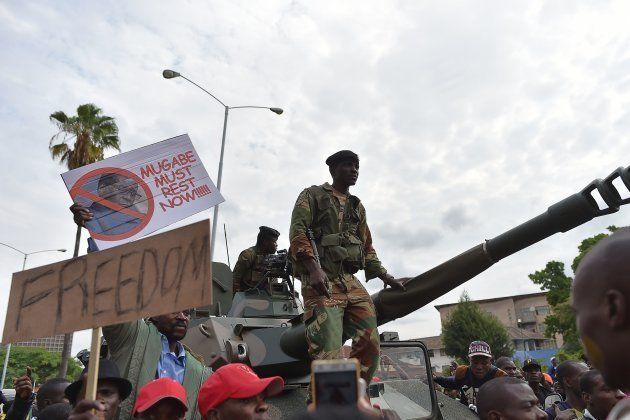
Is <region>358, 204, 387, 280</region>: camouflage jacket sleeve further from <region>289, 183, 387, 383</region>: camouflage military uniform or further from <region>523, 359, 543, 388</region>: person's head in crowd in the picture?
<region>523, 359, 543, 388</region>: person's head in crowd

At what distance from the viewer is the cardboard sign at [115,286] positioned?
7.44 ft

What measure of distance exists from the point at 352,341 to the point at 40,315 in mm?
2142

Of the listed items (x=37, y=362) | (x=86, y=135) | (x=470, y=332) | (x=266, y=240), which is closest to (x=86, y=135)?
(x=86, y=135)

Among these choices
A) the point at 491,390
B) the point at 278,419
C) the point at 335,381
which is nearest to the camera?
the point at 335,381

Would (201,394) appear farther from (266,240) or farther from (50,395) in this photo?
(266,240)

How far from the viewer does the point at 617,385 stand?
125 cm

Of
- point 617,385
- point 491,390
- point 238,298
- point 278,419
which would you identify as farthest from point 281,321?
point 617,385

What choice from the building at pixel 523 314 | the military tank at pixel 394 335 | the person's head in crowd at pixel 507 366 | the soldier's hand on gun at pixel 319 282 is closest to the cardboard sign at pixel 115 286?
the soldier's hand on gun at pixel 319 282

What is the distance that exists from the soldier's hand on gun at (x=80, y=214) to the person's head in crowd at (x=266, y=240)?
11.8ft

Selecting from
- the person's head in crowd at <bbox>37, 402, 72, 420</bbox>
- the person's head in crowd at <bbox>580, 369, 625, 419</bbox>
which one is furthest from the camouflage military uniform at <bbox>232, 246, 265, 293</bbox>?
the person's head in crowd at <bbox>580, 369, 625, 419</bbox>

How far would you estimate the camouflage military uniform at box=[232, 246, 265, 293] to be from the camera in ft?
21.6

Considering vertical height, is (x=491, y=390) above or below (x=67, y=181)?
below

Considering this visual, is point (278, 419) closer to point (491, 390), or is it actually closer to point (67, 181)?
point (491, 390)

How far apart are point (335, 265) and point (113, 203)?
1.64 meters
